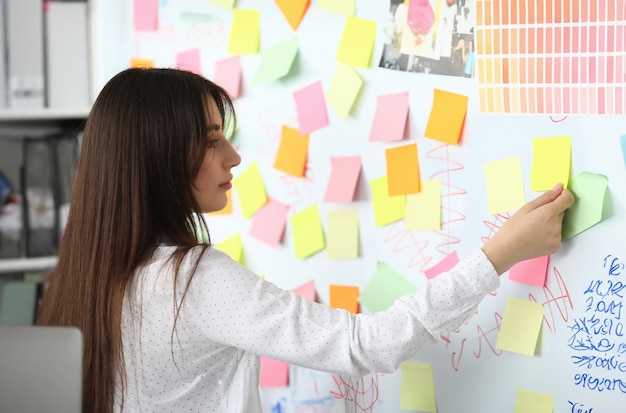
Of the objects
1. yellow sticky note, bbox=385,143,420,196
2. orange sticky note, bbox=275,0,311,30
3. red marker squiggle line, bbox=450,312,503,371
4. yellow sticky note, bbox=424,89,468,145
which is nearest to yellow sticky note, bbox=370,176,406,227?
yellow sticky note, bbox=385,143,420,196

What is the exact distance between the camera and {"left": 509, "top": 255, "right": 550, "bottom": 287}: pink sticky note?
113 centimetres

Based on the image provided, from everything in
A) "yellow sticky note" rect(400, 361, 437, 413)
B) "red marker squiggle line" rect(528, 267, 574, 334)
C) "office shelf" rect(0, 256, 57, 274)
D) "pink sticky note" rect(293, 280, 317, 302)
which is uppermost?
"red marker squiggle line" rect(528, 267, 574, 334)

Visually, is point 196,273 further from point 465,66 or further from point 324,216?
point 465,66

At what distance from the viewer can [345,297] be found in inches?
54.9

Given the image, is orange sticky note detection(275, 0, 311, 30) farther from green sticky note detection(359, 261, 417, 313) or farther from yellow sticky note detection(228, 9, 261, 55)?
green sticky note detection(359, 261, 417, 313)

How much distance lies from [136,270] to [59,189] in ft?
3.10

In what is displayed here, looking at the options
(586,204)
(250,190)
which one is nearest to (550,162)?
(586,204)

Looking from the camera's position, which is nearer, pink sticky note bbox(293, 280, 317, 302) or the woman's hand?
the woman's hand

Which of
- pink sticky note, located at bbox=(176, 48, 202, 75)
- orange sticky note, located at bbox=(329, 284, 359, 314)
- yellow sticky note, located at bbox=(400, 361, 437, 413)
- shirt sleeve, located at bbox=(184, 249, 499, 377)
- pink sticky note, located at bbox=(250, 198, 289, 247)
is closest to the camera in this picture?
shirt sleeve, located at bbox=(184, 249, 499, 377)

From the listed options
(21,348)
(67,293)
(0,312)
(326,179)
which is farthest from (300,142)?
(0,312)

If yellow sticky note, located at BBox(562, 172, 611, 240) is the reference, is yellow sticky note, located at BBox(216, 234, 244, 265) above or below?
below

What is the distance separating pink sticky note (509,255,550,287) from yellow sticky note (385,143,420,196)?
0.66ft

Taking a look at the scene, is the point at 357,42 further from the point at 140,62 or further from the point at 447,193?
the point at 140,62

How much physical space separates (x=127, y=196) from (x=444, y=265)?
0.47 meters
